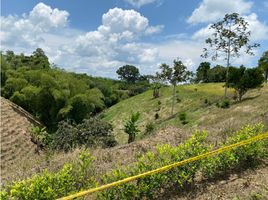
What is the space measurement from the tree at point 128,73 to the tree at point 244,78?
7931 centimetres

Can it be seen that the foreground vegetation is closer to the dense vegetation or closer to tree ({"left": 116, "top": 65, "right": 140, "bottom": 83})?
the dense vegetation

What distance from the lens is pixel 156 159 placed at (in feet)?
19.7

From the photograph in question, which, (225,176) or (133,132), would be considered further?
(133,132)

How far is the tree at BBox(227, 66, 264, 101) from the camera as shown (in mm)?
30656

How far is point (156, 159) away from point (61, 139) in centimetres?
1283

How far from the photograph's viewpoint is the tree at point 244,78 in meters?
30.7

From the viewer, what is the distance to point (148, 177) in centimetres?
523

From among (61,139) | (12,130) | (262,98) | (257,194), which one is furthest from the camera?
(262,98)

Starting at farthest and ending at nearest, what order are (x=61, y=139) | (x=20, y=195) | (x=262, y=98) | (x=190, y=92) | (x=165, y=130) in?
1. (x=190, y=92)
2. (x=262, y=98)
3. (x=61, y=139)
4. (x=165, y=130)
5. (x=20, y=195)

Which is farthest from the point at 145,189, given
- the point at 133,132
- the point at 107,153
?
the point at 133,132

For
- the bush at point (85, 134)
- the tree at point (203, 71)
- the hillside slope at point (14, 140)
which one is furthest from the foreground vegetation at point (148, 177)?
the tree at point (203, 71)

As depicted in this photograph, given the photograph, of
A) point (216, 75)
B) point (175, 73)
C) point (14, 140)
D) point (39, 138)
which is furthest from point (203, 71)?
point (14, 140)

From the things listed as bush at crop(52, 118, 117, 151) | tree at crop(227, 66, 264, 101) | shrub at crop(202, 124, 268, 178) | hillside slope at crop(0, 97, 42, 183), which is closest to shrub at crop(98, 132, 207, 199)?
shrub at crop(202, 124, 268, 178)

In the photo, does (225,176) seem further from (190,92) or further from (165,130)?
(190,92)
